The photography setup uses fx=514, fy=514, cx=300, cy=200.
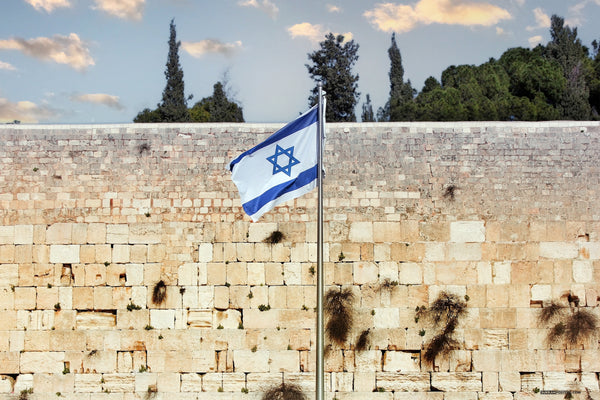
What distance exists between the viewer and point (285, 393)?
24.7 ft

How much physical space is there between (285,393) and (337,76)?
14.9 metres

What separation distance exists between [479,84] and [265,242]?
55.4ft

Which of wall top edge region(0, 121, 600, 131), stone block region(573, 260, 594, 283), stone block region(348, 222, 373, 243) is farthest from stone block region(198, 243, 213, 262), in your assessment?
stone block region(573, 260, 594, 283)

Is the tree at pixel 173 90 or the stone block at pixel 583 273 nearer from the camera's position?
the stone block at pixel 583 273

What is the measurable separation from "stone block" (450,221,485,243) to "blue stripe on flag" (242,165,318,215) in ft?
10.3

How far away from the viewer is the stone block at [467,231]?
7.73 metres

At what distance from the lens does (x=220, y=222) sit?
7.78 meters

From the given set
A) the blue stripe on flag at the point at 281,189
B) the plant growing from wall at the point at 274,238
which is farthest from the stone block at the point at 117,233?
the blue stripe on flag at the point at 281,189

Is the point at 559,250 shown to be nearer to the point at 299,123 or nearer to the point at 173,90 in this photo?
the point at 299,123

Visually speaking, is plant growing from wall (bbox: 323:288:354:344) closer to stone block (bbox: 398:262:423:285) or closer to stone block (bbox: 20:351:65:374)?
stone block (bbox: 398:262:423:285)

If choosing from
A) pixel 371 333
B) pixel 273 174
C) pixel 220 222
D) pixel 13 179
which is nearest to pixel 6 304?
pixel 13 179

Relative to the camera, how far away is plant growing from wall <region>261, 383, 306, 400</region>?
7525 mm

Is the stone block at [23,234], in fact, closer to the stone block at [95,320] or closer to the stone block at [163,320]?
the stone block at [95,320]

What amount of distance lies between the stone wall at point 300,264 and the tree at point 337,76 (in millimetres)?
11721
